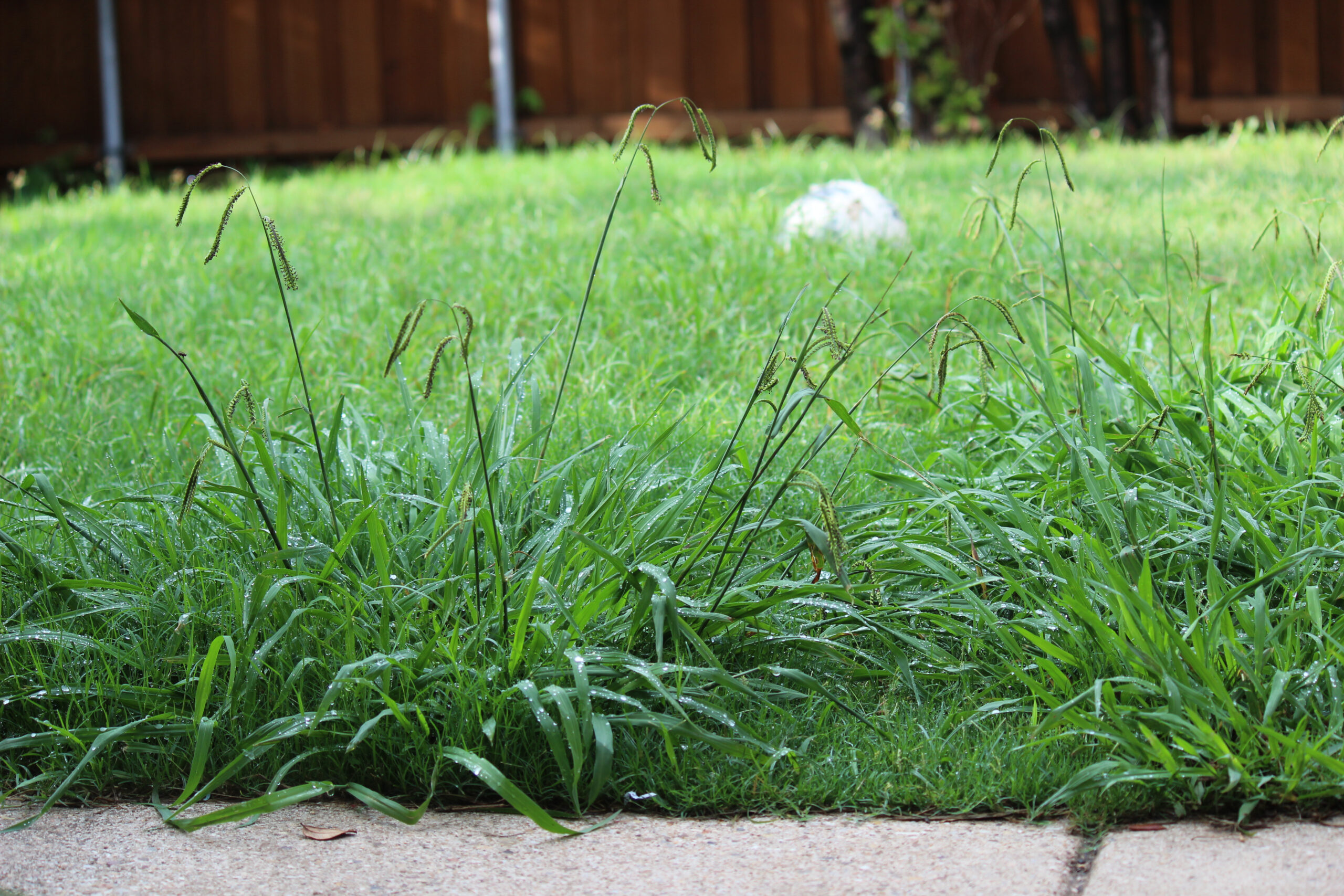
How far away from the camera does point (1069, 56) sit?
6.78m

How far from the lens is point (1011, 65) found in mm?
7477

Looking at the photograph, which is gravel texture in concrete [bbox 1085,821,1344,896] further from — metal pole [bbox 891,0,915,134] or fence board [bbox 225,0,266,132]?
fence board [bbox 225,0,266,132]

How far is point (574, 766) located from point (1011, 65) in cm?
675

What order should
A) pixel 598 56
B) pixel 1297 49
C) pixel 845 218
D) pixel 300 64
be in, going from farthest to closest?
1. pixel 300 64
2. pixel 598 56
3. pixel 1297 49
4. pixel 845 218

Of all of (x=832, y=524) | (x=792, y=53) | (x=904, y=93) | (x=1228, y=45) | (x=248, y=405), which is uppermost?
(x=792, y=53)

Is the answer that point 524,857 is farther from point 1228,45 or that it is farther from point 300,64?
point 300,64

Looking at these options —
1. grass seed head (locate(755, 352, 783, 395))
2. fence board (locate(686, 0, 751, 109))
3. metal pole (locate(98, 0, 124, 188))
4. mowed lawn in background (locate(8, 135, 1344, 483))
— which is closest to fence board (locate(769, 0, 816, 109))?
fence board (locate(686, 0, 751, 109))

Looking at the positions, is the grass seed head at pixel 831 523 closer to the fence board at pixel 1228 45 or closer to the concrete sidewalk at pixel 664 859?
the concrete sidewalk at pixel 664 859

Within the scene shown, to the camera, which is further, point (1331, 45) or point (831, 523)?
point (1331, 45)

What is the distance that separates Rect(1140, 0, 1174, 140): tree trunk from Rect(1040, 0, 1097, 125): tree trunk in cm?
33

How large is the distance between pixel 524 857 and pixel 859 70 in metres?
5.93

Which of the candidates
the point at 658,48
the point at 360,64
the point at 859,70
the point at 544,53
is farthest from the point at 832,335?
the point at 360,64

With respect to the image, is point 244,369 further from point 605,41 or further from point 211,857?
point 605,41

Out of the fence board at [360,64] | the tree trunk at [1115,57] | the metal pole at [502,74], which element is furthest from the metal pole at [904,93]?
the fence board at [360,64]
